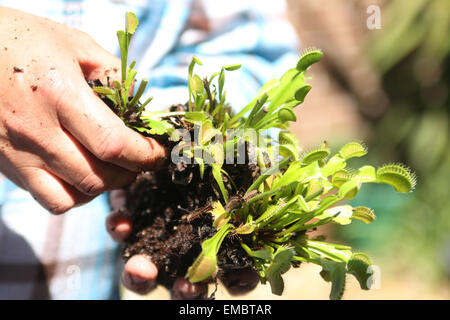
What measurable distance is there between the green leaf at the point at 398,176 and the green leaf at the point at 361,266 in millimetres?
132

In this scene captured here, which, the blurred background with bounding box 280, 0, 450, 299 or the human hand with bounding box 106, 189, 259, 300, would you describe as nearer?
the human hand with bounding box 106, 189, 259, 300

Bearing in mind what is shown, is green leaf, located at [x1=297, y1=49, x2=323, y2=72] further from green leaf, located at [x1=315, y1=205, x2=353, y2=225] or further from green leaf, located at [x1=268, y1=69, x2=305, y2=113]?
green leaf, located at [x1=315, y1=205, x2=353, y2=225]

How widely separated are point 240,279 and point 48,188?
40 cm

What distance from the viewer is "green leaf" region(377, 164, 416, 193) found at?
596 mm

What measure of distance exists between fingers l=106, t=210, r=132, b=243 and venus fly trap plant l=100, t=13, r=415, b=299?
13 cm

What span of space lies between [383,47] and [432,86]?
1.36 feet

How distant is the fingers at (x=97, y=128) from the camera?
0.58 metres

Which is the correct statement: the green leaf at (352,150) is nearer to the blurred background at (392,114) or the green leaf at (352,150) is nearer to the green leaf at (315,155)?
the green leaf at (315,155)

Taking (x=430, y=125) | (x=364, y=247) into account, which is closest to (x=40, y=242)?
(x=364, y=247)

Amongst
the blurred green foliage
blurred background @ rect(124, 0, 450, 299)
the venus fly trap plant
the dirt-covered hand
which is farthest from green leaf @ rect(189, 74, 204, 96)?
the blurred green foliage

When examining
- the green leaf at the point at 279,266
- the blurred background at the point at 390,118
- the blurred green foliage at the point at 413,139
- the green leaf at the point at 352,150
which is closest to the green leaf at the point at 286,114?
the green leaf at the point at 352,150

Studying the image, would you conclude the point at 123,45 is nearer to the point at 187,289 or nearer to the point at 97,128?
the point at 97,128

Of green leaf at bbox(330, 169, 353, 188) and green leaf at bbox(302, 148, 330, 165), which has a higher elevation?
green leaf at bbox(302, 148, 330, 165)

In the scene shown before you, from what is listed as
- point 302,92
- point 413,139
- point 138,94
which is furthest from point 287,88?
point 413,139
